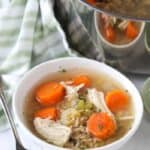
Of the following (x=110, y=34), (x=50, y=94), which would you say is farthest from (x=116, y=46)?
(x=50, y=94)

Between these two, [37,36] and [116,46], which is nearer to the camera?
[116,46]

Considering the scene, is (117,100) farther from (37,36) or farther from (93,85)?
(37,36)

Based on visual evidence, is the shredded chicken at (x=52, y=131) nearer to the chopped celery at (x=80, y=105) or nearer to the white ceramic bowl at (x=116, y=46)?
the chopped celery at (x=80, y=105)

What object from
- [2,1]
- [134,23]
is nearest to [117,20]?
[134,23]

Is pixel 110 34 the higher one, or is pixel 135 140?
pixel 110 34

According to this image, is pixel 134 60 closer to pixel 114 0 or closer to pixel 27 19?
pixel 114 0

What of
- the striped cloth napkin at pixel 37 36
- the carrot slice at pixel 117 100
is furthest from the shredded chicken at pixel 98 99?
the striped cloth napkin at pixel 37 36
